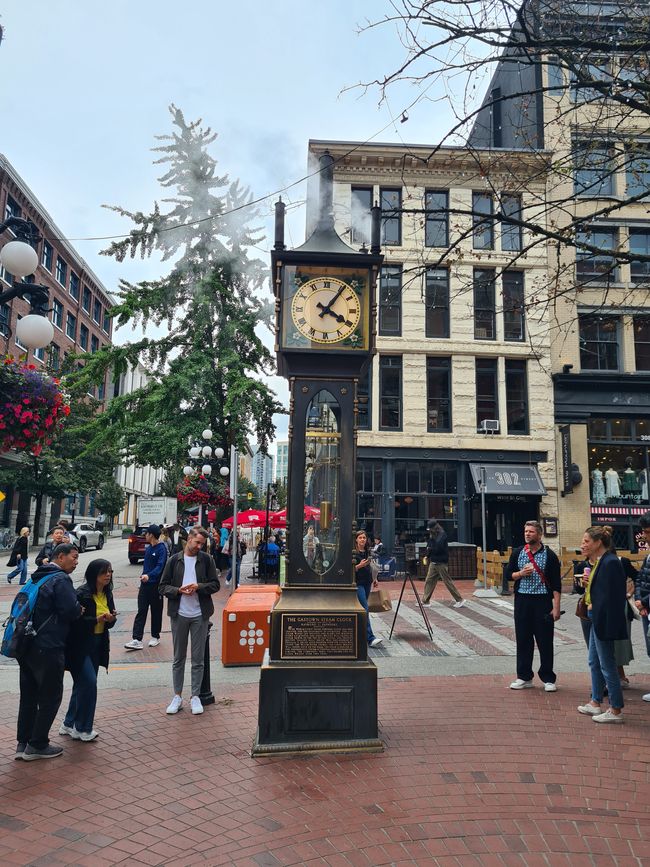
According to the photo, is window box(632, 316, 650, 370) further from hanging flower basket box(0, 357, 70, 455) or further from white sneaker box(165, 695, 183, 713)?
hanging flower basket box(0, 357, 70, 455)

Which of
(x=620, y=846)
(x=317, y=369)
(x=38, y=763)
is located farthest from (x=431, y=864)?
(x=317, y=369)

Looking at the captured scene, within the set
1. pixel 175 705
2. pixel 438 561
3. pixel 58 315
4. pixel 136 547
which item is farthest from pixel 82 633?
pixel 58 315

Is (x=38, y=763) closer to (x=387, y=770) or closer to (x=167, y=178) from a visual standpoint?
(x=387, y=770)

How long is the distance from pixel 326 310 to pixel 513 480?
17.7m

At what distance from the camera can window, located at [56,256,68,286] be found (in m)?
45.7

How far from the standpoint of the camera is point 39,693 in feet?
16.6

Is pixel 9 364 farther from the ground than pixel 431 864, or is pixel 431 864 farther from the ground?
pixel 9 364

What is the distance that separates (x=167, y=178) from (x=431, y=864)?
24583 mm

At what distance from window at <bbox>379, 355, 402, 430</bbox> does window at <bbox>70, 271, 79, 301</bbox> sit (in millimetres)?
34996

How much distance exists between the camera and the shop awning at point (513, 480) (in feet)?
71.8

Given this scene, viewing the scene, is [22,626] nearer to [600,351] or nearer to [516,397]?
[516,397]

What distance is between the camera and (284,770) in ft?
15.9

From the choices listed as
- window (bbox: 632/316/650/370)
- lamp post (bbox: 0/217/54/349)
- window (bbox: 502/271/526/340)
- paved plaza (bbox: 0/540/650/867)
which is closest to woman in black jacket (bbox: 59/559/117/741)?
paved plaza (bbox: 0/540/650/867)

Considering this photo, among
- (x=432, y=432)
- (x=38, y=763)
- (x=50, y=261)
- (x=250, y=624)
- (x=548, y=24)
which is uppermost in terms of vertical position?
(x=50, y=261)
